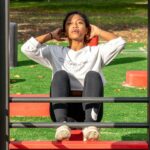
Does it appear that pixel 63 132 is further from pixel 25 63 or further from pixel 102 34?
pixel 25 63

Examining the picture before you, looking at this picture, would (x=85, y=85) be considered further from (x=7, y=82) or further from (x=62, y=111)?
(x=7, y=82)

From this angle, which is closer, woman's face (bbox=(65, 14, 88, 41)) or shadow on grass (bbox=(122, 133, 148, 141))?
woman's face (bbox=(65, 14, 88, 41))

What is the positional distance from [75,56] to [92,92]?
390 mm

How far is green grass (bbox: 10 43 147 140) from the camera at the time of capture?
584 cm

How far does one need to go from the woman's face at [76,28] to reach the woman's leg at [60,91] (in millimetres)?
300

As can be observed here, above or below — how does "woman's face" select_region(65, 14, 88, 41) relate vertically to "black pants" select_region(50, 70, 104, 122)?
above

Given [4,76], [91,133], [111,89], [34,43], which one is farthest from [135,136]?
[4,76]

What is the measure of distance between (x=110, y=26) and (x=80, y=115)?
698 inches

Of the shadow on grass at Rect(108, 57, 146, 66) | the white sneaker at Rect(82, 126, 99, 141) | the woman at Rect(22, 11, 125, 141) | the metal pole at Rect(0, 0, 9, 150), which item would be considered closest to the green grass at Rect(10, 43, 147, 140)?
the shadow on grass at Rect(108, 57, 146, 66)

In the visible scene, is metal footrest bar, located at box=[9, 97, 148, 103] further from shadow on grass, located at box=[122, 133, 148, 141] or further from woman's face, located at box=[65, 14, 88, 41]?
shadow on grass, located at box=[122, 133, 148, 141]

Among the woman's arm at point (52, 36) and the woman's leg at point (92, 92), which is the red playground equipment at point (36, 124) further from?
the woman's arm at point (52, 36)

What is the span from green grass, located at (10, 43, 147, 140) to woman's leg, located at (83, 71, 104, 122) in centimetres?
118

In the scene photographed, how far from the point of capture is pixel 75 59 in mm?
4805

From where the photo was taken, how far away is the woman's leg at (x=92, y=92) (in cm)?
452
